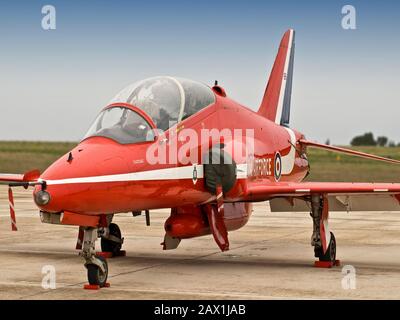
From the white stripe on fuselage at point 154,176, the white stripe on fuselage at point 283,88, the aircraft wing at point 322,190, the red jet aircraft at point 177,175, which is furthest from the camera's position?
the white stripe on fuselage at point 283,88

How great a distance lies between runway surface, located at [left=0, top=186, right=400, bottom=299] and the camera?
11547mm

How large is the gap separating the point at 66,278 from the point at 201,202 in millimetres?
2528

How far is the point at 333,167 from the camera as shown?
61.2 meters

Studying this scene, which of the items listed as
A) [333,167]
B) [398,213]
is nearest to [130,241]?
[398,213]

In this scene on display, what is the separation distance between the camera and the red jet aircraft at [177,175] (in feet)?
36.9

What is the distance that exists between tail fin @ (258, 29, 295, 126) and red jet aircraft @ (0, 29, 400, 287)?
6.38 ft

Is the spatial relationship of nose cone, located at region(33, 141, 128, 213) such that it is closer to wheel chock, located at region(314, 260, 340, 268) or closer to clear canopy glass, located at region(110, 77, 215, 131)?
Answer: clear canopy glass, located at region(110, 77, 215, 131)

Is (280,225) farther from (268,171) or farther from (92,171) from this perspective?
(92,171)

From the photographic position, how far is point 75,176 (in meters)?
11.0

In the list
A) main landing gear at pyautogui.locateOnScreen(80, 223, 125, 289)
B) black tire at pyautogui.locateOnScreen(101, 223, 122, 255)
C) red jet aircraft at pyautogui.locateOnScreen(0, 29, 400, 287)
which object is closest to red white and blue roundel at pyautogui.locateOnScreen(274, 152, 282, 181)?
red jet aircraft at pyautogui.locateOnScreen(0, 29, 400, 287)

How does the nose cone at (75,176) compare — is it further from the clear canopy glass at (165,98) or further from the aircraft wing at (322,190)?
the aircraft wing at (322,190)

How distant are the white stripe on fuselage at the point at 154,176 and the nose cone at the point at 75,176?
0.01 metres

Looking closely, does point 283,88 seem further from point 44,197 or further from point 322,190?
point 44,197
